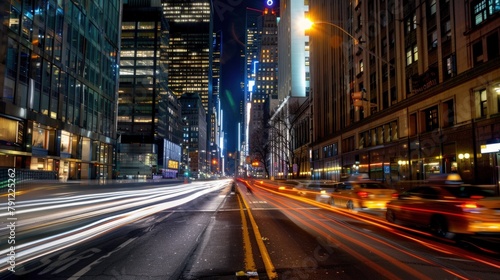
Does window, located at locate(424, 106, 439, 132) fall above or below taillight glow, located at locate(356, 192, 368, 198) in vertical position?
above

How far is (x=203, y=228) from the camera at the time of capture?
1170 centimetres

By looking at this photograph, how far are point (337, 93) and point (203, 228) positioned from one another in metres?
46.3

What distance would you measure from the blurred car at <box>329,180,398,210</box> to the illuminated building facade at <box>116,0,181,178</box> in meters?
90.4

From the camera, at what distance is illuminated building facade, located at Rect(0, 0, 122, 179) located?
1431 inches

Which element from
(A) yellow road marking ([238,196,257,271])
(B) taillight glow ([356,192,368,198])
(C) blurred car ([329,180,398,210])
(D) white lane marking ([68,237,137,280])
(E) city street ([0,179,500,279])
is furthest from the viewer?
(B) taillight glow ([356,192,368,198])

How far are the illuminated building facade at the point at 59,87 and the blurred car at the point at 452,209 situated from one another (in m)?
22.1

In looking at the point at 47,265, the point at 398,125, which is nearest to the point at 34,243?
the point at 47,265

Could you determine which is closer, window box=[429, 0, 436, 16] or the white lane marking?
the white lane marking

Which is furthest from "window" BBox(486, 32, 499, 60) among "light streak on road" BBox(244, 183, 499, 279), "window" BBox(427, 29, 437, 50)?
"light streak on road" BBox(244, 183, 499, 279)

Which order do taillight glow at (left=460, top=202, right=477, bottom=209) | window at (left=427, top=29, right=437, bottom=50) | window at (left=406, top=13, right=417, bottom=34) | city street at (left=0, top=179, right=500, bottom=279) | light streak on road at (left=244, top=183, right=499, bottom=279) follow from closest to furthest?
city street at (left=0, top=179, right=500, bottom=279), light streak on road at (left=244, top=183, right=499, bottom=279), taillight glow at (left=460, top=202, right=477, bottom=209), window at (left=427, top=29, right=437, bottom=50), window at (left=406, top=13, right=417, bottom=34)

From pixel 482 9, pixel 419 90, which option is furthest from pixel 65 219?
pixel 419 90

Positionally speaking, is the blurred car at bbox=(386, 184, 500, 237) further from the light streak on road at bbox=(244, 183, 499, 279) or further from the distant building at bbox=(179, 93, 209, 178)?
the distant building at bbox=(179, 93, 209, 178)

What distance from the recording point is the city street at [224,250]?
6.21 metres

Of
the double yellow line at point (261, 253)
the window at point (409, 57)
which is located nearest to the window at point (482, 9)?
the window at point (409, 57)
